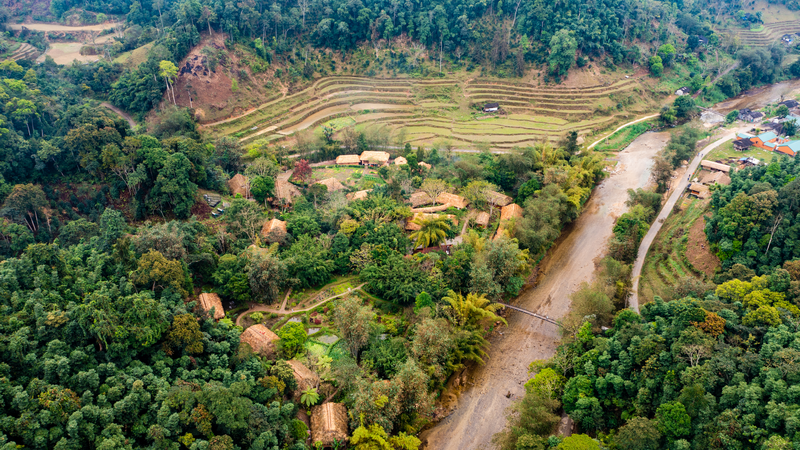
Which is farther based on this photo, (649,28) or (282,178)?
(649,28)

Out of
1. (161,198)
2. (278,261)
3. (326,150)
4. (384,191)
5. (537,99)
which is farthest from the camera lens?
(537,99)

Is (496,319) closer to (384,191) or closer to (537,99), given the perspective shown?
(384,191)

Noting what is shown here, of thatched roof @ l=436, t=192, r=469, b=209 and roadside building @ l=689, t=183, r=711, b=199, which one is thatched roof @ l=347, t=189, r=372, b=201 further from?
roadside building @ l=689, t=183, r=711, b=199

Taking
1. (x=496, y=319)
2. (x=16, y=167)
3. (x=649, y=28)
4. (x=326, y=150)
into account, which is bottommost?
(x=496, y=319)

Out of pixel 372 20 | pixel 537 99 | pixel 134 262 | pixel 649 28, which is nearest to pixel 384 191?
pixel 134 262

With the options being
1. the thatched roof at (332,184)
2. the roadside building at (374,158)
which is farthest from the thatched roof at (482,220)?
the roadside building at (374,158)

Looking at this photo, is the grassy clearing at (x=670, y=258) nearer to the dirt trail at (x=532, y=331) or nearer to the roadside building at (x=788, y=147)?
the dirt trail at (x=532, y=331)
